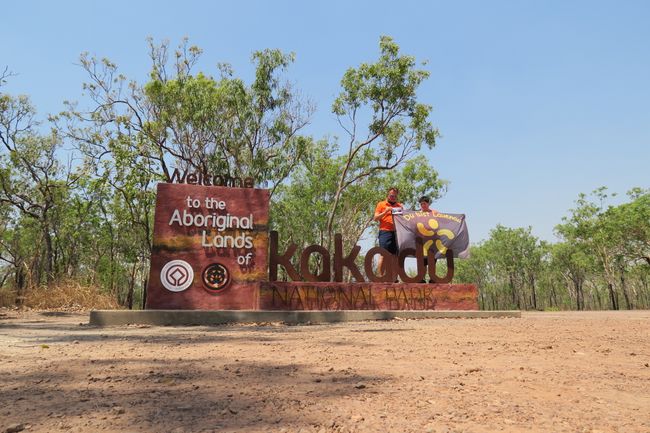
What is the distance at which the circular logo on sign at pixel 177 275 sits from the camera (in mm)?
9461

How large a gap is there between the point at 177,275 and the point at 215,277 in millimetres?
782

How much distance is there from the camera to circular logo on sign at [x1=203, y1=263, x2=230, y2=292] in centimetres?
972

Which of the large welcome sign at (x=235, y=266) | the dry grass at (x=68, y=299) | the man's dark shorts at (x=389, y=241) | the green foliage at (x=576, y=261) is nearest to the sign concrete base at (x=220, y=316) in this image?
the large welcome sign at (x=235, y=266)

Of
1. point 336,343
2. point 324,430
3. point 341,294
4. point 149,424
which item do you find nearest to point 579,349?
point 336,343

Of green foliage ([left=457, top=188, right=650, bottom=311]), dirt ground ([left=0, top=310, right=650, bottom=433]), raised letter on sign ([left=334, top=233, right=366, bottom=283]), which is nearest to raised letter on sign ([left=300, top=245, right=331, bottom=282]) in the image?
raised letter on sign ([left=334, top=233, right=366, bottom=283])

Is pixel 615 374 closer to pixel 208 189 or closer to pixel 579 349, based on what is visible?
pixel 579 349

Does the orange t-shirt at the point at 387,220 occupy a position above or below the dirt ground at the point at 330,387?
above

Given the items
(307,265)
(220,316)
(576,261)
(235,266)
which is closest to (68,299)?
(235,266)

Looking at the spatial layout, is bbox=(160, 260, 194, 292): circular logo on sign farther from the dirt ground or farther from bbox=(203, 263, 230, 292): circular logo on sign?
the dirt ground

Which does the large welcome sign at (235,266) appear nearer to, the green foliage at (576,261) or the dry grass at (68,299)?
the dry grass at (68,299)

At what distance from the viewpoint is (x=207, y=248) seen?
984 cm

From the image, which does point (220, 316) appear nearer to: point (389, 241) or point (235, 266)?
point (235, 266)

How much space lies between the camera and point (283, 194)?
29.8m

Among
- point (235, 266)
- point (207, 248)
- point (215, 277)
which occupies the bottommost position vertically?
point (215, 277)
